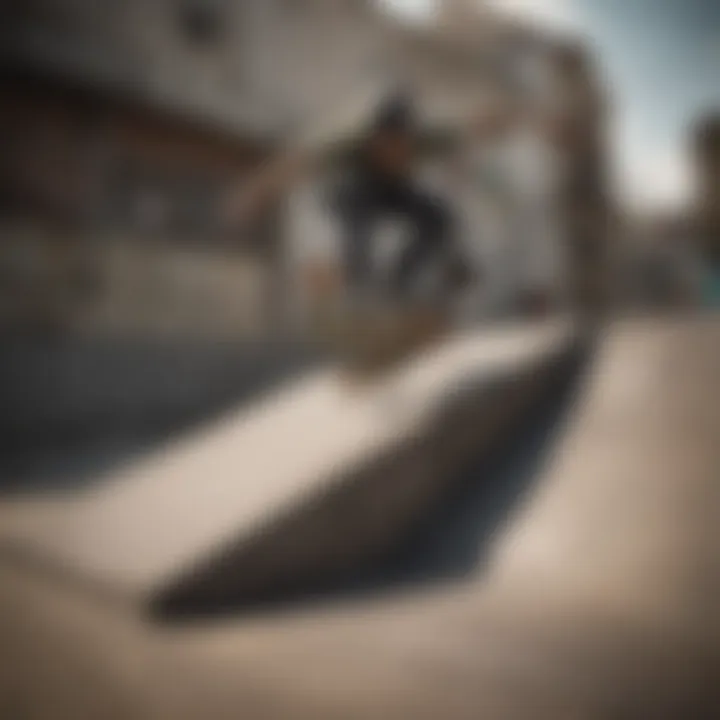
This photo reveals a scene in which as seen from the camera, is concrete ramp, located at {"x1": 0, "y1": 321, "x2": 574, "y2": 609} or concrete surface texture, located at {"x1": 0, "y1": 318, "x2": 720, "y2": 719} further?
concrete ramp, located at {"x1": 0, "y1": 321, "x2": 574, "y2": 609}

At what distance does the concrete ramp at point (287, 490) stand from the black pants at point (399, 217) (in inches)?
50.9

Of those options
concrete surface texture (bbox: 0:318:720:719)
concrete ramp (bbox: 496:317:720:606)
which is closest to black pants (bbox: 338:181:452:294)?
concrete ramp (bbox: 496:317:720:606)

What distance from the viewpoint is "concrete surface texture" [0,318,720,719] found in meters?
1.66

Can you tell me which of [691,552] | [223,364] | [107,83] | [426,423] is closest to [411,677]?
[691,552]

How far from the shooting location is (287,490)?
2652mm

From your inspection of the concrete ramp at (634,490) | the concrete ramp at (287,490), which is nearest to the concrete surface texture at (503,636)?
the concrete ramp at (634,490)

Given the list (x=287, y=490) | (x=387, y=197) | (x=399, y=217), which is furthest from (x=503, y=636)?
(x=399, y=217)

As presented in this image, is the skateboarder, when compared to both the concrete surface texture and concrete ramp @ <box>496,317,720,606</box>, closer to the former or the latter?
concrete ramp @ <box>496,317,720,606</box>

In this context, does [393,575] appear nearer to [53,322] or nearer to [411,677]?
[411,677]

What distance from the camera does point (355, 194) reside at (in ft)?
16.0

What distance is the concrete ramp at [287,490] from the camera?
2.43 meters

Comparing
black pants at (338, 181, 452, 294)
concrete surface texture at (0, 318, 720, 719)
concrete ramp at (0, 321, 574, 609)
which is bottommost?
concrete surface texture at (0, 318, 720, 719)

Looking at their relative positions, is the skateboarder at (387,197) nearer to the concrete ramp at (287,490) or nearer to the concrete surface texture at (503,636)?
the concrete ramp at (287,490)

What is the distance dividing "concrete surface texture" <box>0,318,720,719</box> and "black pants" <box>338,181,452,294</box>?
2.42 meters
